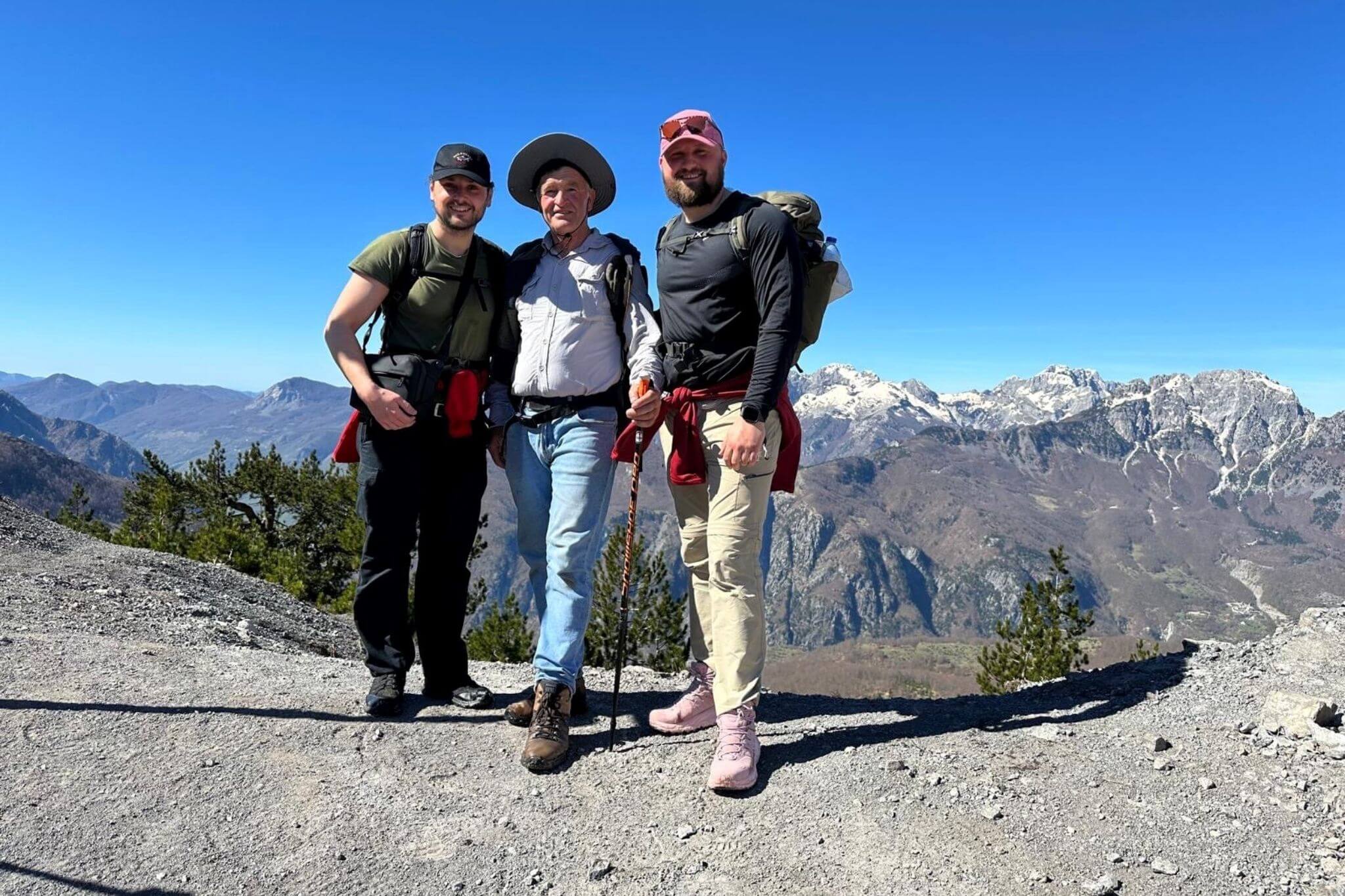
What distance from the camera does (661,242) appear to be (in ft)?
17.7

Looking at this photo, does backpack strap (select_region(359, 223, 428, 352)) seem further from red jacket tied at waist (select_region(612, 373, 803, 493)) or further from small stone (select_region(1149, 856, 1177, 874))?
small stone (select_region(1149, 856, 1177, 874))

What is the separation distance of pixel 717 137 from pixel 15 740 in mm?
6156

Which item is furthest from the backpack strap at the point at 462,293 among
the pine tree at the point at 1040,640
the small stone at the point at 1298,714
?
the pine tree at the point at 1040,640

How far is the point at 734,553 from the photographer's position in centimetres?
500

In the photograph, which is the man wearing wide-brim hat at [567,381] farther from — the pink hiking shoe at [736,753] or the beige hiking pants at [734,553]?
the pink hiking shoe at [736,753]

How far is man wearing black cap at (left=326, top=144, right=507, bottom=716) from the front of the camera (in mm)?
5426

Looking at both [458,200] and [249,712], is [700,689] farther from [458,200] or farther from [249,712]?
[458,200]

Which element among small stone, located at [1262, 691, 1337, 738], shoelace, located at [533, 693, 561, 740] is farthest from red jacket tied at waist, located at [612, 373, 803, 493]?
small stone, located at [1262, 691, 1337, 738]

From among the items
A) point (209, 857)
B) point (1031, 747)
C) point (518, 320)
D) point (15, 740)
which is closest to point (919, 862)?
point (1031, 747)

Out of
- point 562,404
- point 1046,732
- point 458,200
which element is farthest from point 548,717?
point 1046,732

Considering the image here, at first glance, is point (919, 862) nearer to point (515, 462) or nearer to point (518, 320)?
point (515, 462)

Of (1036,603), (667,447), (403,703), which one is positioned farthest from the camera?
(1036,603)

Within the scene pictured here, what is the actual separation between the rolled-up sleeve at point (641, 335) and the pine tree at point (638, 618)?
16314 mm

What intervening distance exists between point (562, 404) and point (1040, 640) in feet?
87.9
